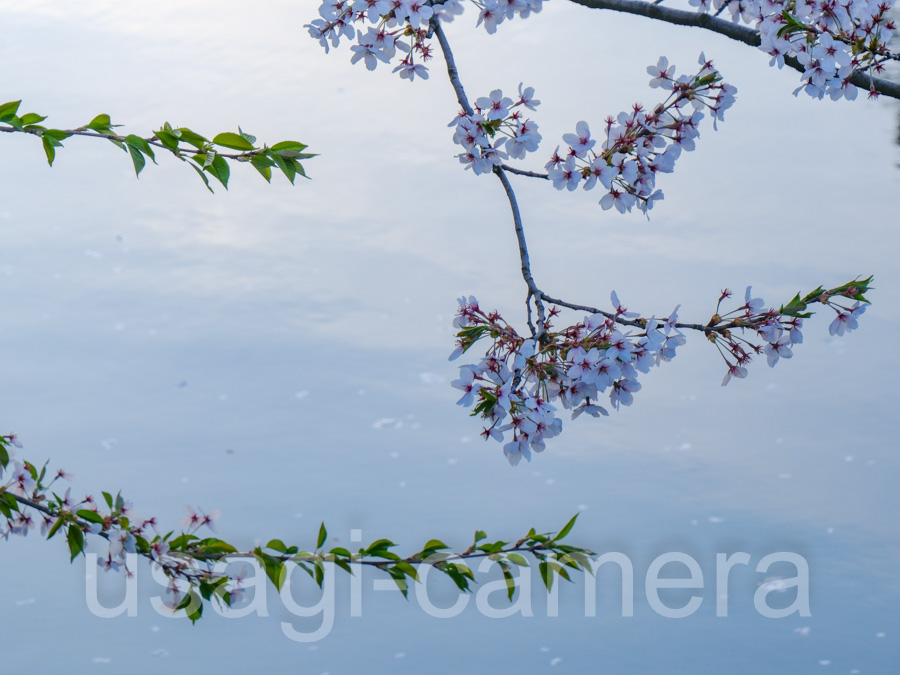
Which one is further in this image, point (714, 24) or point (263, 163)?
point (714, 24)

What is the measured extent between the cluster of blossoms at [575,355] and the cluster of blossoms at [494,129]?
282 millimetres

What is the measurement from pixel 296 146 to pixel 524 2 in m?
0.65

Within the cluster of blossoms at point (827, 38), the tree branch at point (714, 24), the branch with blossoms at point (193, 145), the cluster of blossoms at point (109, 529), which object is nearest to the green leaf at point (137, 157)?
the branch with blossoms at point (193, 145)

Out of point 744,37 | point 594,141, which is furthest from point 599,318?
point 744,37

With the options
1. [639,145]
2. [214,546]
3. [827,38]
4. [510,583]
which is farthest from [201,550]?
[827,38]

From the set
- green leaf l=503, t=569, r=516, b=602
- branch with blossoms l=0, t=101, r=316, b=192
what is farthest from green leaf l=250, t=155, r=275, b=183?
green leaf l=503, t=569, r=516, b=602

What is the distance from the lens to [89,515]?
1.43 m

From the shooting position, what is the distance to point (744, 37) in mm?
1926

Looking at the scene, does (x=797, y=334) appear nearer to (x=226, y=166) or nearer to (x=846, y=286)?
(x=846, y=286)

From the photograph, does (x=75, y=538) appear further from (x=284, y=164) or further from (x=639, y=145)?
(x=639, y=145)

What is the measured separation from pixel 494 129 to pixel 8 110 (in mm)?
764

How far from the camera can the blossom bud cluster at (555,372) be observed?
4.69 feet

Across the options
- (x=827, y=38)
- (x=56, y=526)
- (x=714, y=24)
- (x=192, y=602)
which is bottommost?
(x=192, y=602)

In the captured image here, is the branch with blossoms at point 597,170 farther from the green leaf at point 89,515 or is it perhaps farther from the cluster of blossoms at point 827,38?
the green leaf at point 89,515
